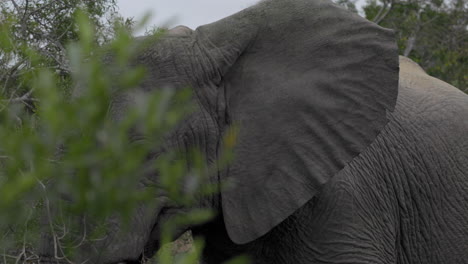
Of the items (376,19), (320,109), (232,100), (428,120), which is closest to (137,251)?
(232,100)

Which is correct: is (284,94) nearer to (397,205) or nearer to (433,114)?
(397,205)

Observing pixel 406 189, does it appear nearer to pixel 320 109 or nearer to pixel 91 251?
pixel 320 109

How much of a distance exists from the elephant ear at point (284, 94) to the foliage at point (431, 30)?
10.3 m

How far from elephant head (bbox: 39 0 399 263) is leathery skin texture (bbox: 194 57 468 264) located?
15 centimetres

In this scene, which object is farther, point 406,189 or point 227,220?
point 406,189

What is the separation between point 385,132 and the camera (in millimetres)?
3279

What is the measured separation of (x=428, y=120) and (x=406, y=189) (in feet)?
1.06

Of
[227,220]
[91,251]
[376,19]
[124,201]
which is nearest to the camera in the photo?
[124,201]

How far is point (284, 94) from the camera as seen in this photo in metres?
2.76

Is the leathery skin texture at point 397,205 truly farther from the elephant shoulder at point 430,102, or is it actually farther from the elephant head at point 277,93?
the elephant head at point 277,93

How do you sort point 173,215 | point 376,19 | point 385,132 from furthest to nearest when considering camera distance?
1. point 376,19
2. point 385,132
3. point 173,215

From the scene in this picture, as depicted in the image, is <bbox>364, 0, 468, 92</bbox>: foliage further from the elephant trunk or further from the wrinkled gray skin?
the elephant trunk

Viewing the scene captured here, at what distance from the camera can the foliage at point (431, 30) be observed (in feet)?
43.3

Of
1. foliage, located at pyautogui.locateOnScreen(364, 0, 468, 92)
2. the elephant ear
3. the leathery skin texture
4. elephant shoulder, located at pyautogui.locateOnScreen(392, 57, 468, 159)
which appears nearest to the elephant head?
the elephant ear
